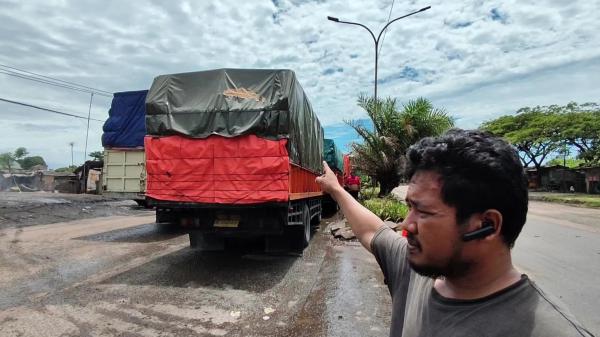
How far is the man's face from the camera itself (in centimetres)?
122

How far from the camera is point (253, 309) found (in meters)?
5.20

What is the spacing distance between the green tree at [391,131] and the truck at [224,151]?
9461 mm

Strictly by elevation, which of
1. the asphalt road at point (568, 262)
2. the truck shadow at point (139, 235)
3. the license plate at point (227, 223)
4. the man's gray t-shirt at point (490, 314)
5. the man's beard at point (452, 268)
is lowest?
the truck shadow at point (139, 235)

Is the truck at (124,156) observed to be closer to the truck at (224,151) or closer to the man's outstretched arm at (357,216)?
the truck at (224,151)

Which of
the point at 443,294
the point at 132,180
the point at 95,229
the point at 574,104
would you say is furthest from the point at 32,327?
the point at 574,104

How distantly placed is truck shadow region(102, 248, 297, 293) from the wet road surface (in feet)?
0.05

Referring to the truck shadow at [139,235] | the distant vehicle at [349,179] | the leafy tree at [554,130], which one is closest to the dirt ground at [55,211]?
the truck shadow at [139,235]

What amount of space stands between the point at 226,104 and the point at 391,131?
34.7ft

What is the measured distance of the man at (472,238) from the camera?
114cm

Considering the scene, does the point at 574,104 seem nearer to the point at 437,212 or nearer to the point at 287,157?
the point at 287,157

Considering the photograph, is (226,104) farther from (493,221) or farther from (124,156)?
(124,156)

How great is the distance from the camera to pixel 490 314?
3.77ft

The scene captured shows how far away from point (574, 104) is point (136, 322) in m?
40.9

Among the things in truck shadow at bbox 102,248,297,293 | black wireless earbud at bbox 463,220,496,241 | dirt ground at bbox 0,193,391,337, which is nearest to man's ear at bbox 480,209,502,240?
black wireless earbud at bbox 463,220,496,241
